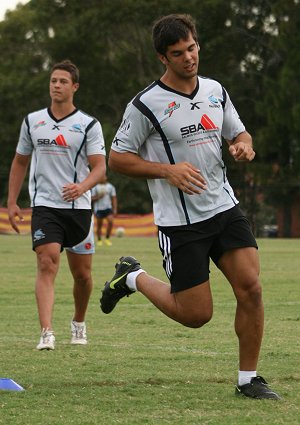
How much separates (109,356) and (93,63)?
170 ft

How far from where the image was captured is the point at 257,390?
658cm

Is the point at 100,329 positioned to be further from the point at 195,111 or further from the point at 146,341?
the point at 195,111

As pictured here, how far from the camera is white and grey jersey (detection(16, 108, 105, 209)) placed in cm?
973

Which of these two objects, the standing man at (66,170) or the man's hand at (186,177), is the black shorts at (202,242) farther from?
the standing man at (66,170)

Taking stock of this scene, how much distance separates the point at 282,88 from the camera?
49.3 m

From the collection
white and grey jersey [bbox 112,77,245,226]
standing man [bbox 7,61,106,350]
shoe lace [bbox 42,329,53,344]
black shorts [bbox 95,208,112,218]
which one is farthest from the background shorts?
black shorts [bbox 95,208,112,218]

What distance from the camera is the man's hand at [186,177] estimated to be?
6520 millimetres

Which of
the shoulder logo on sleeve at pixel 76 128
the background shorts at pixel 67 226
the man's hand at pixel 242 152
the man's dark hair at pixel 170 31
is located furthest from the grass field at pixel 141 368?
the man's dark hair at pixel 170 31

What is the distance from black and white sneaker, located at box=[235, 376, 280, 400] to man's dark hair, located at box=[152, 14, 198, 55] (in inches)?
80.0

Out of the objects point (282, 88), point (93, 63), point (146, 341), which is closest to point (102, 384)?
point (146, 341)

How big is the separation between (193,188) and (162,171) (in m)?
0.22

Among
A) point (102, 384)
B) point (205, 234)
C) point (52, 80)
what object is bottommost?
point (102, 384)

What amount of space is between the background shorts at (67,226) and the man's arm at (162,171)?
8.82ft

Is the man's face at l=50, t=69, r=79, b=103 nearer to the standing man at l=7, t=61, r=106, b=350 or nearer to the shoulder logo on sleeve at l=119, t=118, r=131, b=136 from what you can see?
the standing man at l=7, t=61, r=106, b=350
